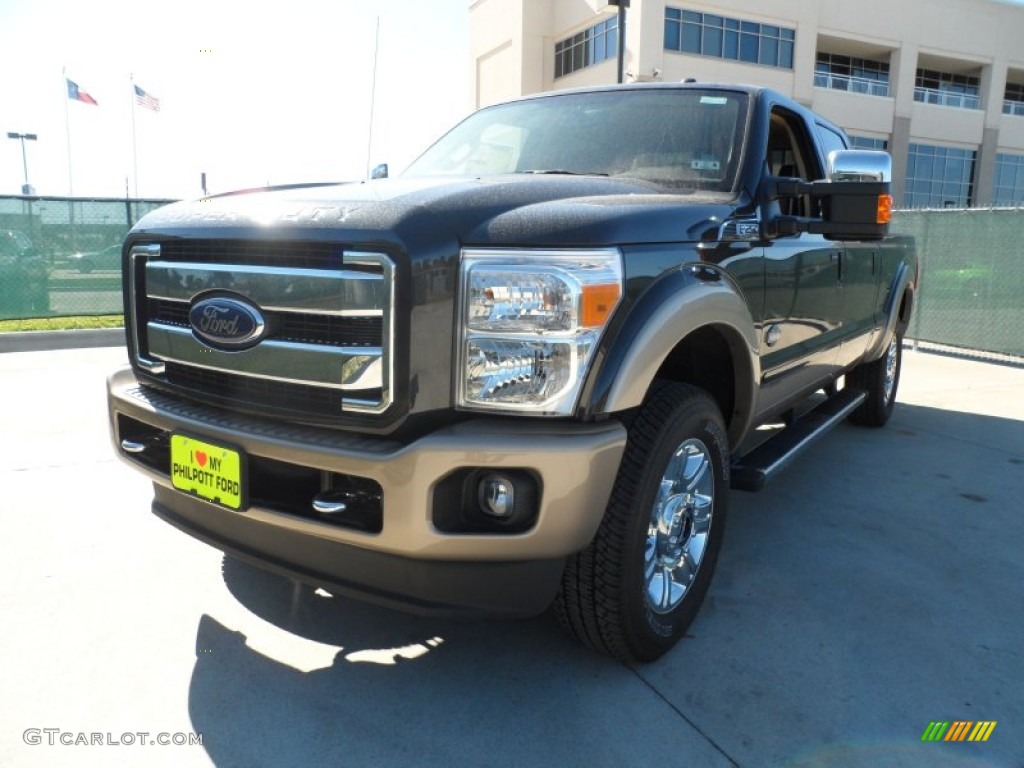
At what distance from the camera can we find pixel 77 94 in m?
28.5

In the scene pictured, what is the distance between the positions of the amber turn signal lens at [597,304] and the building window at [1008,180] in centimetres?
4931

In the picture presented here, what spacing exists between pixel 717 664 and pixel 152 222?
2354 mm

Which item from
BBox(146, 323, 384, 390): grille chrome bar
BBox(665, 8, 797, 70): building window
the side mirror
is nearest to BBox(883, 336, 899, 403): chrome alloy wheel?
the side mirror

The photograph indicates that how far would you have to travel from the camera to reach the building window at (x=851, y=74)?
3938 cm

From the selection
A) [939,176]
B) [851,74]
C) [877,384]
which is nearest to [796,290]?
[877,384]

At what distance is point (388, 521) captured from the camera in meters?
2.11

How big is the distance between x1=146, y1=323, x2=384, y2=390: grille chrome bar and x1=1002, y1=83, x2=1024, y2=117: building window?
52.2 meters

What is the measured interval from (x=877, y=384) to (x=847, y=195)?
10.3 feet

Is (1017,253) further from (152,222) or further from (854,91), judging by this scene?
(854,91)

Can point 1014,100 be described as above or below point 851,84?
above

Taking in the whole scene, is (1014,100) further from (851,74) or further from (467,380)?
(467,380)

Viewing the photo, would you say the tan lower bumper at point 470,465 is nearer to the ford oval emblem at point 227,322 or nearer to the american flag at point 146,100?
the ford oval emblem at point 227,322

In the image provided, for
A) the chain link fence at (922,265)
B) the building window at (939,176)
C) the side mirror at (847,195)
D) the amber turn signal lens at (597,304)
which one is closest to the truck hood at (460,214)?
the amber turn signal lens at (597,304)

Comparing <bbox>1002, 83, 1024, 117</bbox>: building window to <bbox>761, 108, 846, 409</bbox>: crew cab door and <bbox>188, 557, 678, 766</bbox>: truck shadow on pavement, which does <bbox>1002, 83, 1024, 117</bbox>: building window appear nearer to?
<bbox>761, 108, 846, 409</bbox>: crew cab door
